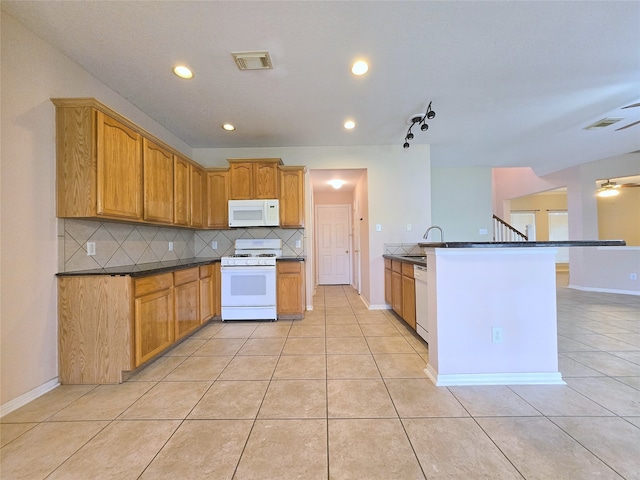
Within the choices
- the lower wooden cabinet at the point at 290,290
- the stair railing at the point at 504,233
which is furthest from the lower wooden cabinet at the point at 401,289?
the stair railing at the point at 504,233

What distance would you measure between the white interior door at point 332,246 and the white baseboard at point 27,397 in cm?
499

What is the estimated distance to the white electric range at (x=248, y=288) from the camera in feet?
11.0

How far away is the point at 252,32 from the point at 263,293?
2.71m

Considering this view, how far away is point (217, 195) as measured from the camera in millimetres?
3668

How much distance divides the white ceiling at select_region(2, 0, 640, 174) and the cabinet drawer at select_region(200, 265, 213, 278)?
1.81 m

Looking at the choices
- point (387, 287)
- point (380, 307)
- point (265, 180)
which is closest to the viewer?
point (265, 180)

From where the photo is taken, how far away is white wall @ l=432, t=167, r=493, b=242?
199 inches

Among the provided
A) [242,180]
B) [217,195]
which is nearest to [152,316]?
[217,195]

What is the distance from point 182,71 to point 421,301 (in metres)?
3.03

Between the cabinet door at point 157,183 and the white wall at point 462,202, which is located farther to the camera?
the white wall at point 462,202

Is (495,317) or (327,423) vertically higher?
(495,317)

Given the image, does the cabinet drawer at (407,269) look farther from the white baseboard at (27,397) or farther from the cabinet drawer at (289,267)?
the white baseboard at (27,397)

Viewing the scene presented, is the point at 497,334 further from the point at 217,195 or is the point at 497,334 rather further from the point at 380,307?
the point at 217,195

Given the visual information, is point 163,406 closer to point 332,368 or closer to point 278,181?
point 332,368
